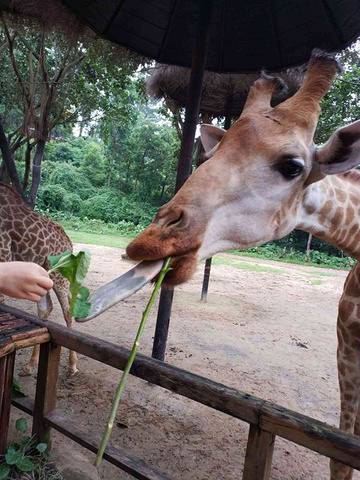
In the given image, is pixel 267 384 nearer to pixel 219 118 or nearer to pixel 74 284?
pixel 74 284

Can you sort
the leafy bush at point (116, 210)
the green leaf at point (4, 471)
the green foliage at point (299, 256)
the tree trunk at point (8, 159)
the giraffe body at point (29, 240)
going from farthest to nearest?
the leafy bush at point (116, 210) → the green foliage at point (299, 256) → the tree trunk at point (8, 159) → the giraffe body at point (29, 240) → the green leaf at point (4, 471)

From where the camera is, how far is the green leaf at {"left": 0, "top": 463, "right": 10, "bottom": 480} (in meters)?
2.04

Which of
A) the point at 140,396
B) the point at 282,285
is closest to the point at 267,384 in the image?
the point at 140,396

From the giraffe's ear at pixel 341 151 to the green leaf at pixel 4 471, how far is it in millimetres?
2383

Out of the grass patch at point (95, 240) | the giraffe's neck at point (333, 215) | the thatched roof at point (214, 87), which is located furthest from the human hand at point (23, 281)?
the grass patch at point (95, 240)

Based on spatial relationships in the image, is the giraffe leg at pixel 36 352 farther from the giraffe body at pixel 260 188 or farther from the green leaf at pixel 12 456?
the giraffe body at pixel 260 188

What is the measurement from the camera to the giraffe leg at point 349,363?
2.10m

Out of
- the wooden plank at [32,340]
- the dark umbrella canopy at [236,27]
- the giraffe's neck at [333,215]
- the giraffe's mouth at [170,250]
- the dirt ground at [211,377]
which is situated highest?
the dark umbrella canopy at [236,27]

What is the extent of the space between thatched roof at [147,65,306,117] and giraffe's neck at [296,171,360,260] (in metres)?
3.29

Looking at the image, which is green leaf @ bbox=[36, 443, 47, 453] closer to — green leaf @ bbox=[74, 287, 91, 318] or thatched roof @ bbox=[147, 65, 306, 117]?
green leaf @ bbox=[74, 287, 91, 318]

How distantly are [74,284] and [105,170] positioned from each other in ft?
88.7

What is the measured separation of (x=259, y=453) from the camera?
1.66m

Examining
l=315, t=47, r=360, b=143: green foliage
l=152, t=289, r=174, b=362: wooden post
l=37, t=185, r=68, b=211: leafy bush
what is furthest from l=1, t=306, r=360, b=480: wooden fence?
l=37, t=185, r=68, b=211: leafy bush

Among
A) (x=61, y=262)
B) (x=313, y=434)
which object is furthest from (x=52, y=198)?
(x=313, y=434)
